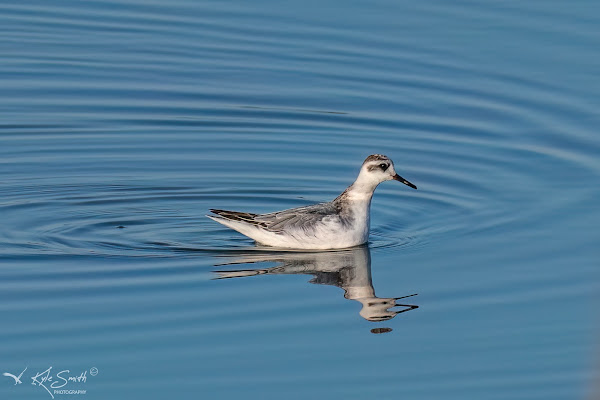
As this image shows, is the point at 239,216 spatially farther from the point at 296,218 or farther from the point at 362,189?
the point at 362,189

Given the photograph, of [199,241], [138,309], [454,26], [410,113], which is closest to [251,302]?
[138,309]

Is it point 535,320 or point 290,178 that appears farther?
point 290,178

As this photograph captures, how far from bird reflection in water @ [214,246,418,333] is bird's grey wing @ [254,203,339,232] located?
0.34m

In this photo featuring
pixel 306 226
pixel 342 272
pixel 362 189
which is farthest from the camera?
pixel 362 189

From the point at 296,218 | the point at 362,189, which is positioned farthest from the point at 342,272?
the point at 362,189

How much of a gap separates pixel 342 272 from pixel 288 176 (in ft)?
13.2

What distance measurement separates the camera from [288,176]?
20109mm

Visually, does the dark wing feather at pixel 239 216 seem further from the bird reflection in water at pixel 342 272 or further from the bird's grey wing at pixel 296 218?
the bird reflection in water at pixel 342 272

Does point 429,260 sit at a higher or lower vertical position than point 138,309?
higher

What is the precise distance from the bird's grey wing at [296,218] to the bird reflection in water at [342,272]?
336mm

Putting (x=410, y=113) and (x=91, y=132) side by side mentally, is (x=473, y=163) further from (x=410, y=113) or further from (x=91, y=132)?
(x=91, y=132)

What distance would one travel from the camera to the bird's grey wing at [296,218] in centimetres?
1719

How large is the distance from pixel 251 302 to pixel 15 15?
15.4m

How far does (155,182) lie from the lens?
1964 centimetres
